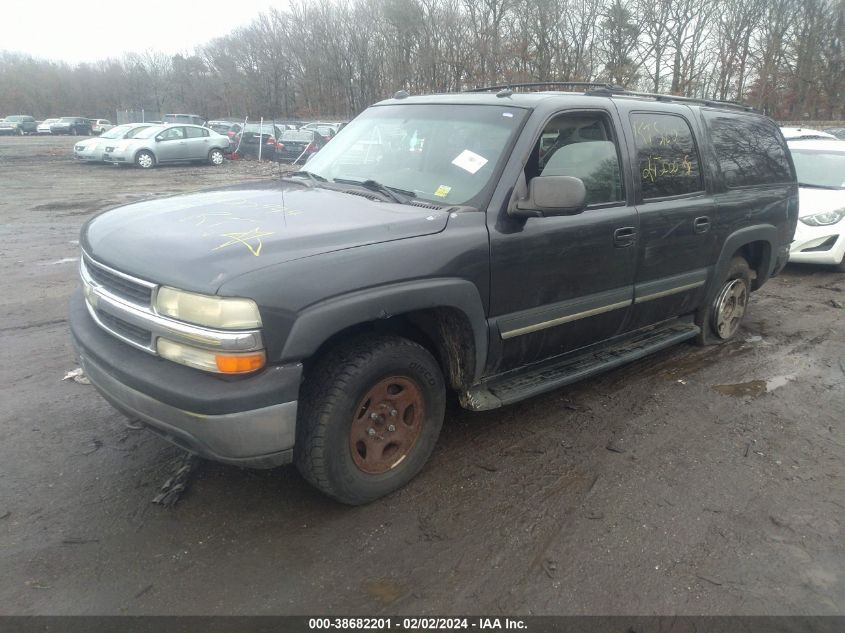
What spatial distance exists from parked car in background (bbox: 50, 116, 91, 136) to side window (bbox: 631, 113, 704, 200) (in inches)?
2276

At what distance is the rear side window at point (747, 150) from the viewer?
4773 millimetres

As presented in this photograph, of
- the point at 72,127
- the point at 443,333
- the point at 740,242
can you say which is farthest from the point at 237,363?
the point at 72,127

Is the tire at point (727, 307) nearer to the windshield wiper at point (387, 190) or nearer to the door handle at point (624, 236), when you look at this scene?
the door handle at point (624, 236)

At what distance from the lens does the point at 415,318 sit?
3.16m

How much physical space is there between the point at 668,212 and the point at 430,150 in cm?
172

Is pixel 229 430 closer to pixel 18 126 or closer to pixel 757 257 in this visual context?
pixel 757 257

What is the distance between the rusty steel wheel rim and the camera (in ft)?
9.75

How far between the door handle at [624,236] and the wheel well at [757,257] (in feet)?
6.32

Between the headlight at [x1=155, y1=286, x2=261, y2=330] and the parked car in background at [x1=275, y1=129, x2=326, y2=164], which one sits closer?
the headlight at [x1=155, y1=286, x2=261, y2=330]

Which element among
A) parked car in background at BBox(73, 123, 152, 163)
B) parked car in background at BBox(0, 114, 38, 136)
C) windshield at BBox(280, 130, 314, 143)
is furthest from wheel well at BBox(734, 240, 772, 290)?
parked car in background at BBox(0, 114, 38, 136)

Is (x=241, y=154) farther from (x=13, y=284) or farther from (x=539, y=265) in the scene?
(x=539, y=265)

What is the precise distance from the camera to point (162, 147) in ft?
73.4

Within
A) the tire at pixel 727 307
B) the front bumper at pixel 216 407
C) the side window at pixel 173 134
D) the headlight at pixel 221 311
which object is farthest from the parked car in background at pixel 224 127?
the headlight at pixel 221 311

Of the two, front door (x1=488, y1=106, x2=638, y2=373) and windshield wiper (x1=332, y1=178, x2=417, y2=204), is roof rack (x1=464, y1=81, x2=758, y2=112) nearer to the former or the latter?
front door (x1=488, y1=106, x2=638, y2=373)
